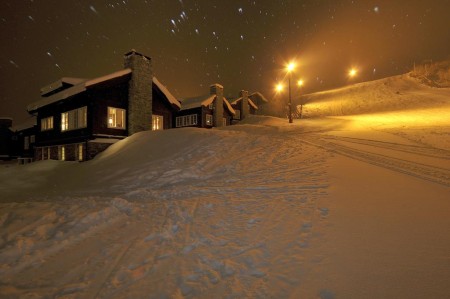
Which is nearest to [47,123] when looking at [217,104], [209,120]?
[209,120]

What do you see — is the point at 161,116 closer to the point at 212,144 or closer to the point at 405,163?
the point at 212,144

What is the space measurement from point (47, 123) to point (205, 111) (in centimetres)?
1629

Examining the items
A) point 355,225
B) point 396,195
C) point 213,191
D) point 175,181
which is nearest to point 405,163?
point 396,195

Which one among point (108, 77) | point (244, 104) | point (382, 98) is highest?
point (244, 104)

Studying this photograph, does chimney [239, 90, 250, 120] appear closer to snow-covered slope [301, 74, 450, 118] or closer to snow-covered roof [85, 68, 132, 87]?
snow-covered slope [301, 74, 450, 118]

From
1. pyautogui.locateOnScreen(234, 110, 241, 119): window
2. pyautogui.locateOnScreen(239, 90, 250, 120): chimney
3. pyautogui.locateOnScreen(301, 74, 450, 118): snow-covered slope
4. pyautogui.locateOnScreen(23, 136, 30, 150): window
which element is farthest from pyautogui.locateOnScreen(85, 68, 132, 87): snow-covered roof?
pyautogui.locateOnScreen(301, 74, 450, 118): snow-covered slope

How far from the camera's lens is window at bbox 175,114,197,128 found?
30744 millimetres

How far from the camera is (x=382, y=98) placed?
1411 inches

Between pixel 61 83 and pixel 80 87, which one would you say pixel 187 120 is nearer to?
pixel 61 83

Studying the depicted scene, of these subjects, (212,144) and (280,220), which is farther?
(212,144)

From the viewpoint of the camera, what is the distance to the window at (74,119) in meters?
18.5

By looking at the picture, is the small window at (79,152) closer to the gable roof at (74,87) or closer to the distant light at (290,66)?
the gable roof at (74,87)

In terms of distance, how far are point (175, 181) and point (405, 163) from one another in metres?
7.33

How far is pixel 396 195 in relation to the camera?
4863 millimetres
